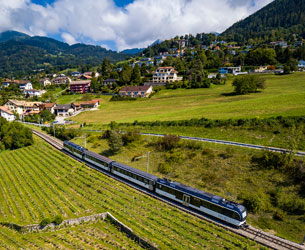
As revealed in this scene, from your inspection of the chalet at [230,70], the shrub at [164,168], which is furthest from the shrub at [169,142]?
the chalet at [230,70]

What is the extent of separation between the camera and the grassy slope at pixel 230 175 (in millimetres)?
22172

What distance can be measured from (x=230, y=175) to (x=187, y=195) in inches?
343

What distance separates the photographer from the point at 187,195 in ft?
81.6

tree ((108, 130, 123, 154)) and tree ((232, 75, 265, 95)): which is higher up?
tree ((232, 75, 265, 95))

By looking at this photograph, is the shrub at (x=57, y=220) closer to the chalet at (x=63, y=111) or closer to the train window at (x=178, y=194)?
the train window at (x=178, y=194)

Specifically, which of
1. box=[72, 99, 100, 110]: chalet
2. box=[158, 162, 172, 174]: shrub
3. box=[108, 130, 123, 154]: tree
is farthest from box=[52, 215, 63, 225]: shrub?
box=[72, 99, 100, 110]: chalet

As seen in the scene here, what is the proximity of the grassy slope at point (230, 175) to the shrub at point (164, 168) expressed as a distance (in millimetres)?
529

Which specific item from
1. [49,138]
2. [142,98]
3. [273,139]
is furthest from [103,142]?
[142,98]

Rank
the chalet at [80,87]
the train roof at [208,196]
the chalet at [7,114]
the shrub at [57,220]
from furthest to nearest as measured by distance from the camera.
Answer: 1. the chalet at [80,87]
2. the chalet at [7,114]
3. the shrub at [57,220]
4. the train roof at [208,196]

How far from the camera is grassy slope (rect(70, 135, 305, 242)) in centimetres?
2217

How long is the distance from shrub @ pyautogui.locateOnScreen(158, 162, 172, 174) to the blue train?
5225 mm

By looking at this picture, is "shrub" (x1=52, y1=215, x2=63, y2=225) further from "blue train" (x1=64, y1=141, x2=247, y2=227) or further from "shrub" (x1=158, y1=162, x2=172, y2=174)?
"shrub" (x1=158, y1=162, x2=172, y2=174)

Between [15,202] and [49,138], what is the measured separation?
31.2 metres

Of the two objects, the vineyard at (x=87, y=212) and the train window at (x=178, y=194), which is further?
the train window at (x=178, y=194)
